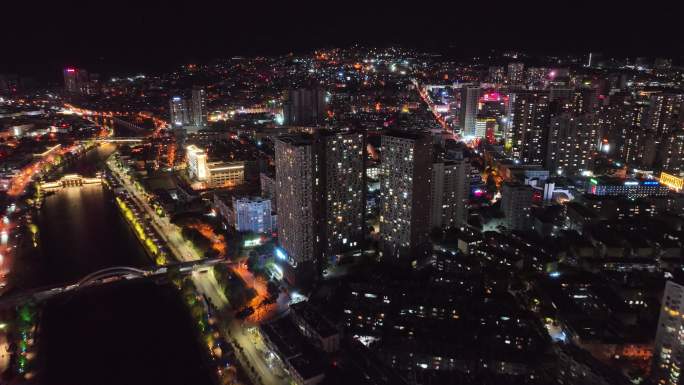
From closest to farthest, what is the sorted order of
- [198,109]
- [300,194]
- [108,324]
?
[108,324] < [300,194] < [198,109]

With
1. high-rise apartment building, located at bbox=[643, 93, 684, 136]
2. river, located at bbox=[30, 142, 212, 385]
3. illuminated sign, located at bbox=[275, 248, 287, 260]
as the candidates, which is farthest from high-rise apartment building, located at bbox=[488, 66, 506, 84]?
river, located at bbox=[30, 142, 212, 385]

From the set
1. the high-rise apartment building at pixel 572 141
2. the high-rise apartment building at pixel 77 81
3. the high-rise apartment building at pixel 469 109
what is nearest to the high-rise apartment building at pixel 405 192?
the high-rise apartment building at pixel 572 141

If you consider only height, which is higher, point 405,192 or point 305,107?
point 305,107

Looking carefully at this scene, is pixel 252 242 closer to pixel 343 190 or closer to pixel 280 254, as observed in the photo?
pixel 280 254

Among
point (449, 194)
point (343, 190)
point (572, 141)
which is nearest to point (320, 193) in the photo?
point (343, 190)

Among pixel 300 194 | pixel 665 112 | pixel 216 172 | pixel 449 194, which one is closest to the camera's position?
pixel 300 194

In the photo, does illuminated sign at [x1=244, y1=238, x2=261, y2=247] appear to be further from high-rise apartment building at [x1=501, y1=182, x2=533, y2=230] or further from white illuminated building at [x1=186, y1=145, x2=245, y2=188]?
high-rise apartment building at [x1=501, y1=182, x2=533, y2=230]

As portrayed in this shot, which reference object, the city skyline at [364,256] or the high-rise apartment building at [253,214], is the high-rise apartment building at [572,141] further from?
the high-rise apartment building at [253,214]
